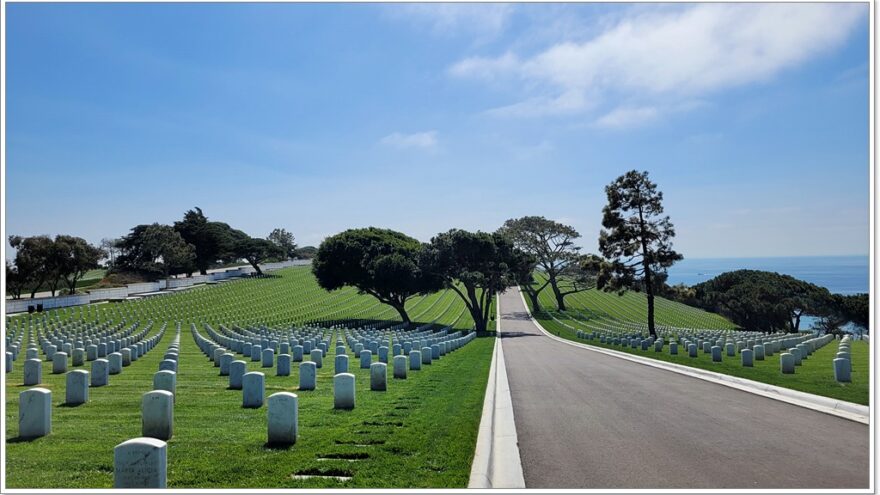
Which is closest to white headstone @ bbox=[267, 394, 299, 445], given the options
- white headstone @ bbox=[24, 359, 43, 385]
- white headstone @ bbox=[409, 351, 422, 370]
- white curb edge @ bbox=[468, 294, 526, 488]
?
white curb edge @ bbox=[468, 294, 526, 488]

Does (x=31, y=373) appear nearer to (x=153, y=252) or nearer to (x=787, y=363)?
(x=787, y=363)

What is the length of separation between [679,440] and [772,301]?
77.3 metres

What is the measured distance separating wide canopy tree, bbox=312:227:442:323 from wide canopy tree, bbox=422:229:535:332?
2.68 m

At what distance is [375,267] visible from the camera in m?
57.2

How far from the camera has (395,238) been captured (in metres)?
67.9

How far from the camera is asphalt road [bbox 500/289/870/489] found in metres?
6.63

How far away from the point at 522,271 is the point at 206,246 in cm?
7698

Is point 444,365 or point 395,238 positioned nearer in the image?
point 444,365

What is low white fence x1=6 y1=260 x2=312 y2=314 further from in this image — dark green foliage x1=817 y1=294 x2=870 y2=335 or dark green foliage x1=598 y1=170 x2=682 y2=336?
dark green foliage x1=817 y1=294 x2=870 y2=335

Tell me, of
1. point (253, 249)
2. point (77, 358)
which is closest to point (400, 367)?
point (77, 358)

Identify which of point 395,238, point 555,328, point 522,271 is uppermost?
point 395,238

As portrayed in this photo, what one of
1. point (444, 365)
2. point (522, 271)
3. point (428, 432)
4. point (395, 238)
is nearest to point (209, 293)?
point (395, 238)

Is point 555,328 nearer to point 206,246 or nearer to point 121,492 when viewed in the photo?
point 121,492

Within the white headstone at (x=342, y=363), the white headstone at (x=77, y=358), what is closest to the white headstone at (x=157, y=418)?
the white headstone at (x=342, y=363)
